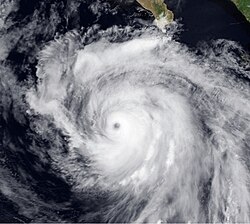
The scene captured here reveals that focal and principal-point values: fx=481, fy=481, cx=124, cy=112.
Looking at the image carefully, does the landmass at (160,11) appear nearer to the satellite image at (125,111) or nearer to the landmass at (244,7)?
the satellite image at (125,111)

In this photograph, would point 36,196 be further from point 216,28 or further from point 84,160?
point 216,28

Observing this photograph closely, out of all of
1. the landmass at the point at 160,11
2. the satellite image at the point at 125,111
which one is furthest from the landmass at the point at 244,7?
the landmass at the point at 160,11

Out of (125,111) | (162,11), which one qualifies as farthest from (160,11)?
(125,111)

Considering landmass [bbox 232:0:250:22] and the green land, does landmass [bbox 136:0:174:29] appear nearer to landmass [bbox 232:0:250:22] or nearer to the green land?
the green land

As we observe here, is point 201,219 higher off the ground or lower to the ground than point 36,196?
higher

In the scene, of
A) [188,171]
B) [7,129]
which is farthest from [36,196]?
[188,171]

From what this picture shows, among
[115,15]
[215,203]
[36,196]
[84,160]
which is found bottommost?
[36,196]

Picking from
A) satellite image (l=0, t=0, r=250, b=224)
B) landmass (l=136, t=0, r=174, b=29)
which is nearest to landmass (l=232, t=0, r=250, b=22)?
satellite image (l=0, t=0, r=250, b=224)
